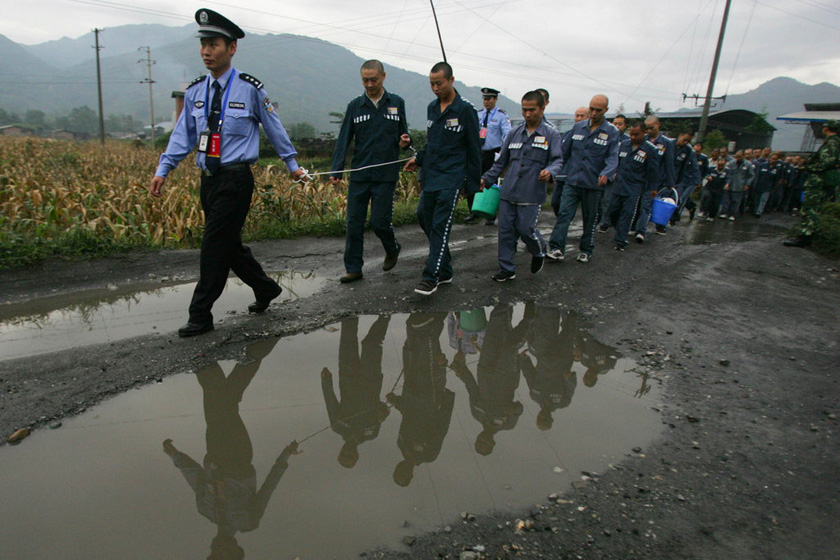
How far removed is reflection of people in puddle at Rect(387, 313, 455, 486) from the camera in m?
2.61

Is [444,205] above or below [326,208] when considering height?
above

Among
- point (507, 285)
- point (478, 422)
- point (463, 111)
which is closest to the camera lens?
point (478, 422)

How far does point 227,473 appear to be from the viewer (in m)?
A: 2.42

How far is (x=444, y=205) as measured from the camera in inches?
199

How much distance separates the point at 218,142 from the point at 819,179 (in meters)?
9.42

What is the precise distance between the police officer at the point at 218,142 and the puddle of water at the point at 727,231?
25.8 feet

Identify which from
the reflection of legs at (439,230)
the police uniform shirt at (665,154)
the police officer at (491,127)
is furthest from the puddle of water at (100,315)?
the police uniform shirt at (665,154)

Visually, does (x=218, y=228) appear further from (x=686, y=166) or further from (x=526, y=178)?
(x=686, y=166)

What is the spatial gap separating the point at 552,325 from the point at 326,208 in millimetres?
5677

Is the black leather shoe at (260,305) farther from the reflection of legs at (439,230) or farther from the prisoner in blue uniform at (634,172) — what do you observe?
the prisoner in blue uniform at (634,172)

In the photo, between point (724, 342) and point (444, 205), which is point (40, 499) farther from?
point (724, 342)

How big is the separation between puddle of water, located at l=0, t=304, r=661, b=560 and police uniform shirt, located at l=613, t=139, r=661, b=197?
5068mm

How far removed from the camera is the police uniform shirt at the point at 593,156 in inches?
263

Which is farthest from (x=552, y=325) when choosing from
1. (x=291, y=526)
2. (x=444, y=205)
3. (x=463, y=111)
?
(x=291, y=526)
